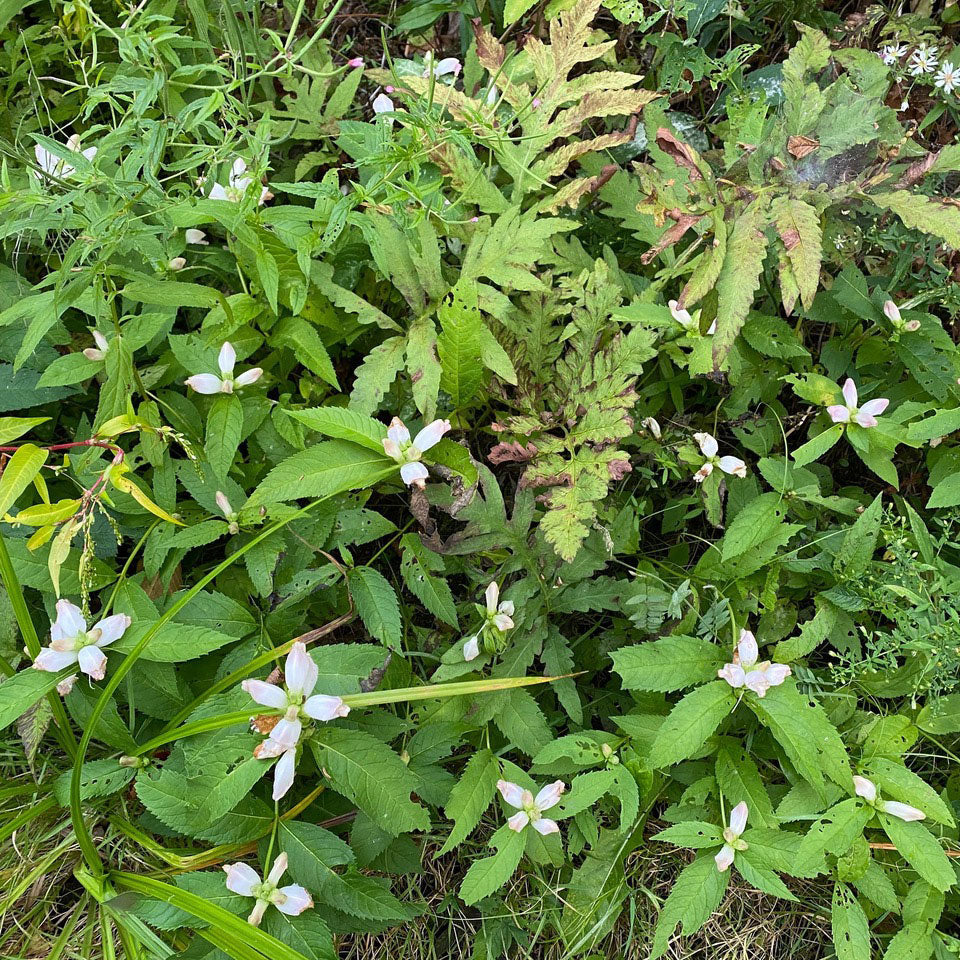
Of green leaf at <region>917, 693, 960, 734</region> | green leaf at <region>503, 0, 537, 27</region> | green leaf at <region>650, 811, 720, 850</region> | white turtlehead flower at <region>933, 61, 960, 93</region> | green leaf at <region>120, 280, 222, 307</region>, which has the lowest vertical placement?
green leaf at <region>650, 811, 720, 850</region>

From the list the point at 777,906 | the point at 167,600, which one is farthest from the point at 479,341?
the point at 777,906

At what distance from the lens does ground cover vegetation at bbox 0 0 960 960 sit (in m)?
1.50

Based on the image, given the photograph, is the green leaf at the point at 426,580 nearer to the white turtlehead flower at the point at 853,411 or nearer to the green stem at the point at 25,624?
the green stem at the point at 25,624

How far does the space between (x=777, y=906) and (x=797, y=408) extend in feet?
3.99

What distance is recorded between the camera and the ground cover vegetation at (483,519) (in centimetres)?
150

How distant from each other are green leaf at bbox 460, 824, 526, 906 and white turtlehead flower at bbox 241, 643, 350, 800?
427 mm

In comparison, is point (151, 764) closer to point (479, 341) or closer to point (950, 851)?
point (479, 341)

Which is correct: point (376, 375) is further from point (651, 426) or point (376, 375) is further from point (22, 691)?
point (22, 691)

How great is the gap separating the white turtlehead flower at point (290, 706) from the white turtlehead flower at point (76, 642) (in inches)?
12.7

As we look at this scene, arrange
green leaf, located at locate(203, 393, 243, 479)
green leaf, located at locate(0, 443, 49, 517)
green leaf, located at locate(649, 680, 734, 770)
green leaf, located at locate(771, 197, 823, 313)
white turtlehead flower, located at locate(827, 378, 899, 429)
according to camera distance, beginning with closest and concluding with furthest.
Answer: green leaf, located at locate(0, 443, 49, 517)
green leaf, located at locate(771, 197, 823, 313)
green leaf, located at locate(649, 680, 734, 770)
green leaf, located at locate(203, 393, 243, 479)
white turtlehead flower, located at locate(827, 378, 899, 429)

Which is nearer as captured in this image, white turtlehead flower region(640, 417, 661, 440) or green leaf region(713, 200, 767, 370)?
green leaf region(713, 200, 767, 370)

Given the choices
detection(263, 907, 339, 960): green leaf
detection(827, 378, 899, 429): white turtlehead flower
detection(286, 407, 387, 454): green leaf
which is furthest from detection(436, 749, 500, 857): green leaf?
detection(827, 378, 899, 429): white turtlehead flower

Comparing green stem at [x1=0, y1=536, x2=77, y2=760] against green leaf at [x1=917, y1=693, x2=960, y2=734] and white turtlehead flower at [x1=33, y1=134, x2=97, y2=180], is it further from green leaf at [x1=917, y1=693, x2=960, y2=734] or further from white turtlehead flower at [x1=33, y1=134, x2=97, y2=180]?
green leaf at [x1=917, y1=693, x2=960, y2=734]

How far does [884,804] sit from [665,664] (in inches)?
20.1
